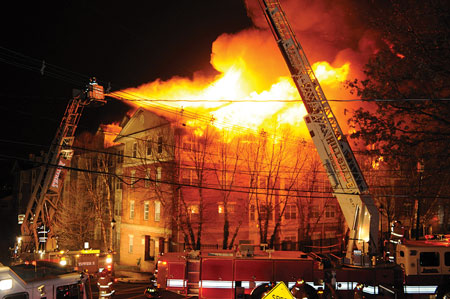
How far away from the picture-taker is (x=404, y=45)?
464 inches

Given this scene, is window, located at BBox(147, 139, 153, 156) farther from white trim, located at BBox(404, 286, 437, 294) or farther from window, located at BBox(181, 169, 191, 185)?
white trim, located at BBox(404, 286, 437, 294)

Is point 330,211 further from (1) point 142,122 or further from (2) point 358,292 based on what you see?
(2) point 358,292

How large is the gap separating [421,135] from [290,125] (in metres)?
11.5

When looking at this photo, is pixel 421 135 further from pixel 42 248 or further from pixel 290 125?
pixel 42 248

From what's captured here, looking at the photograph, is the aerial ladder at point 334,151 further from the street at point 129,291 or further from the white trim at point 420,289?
the street at point 129,291

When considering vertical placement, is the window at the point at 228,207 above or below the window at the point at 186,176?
below

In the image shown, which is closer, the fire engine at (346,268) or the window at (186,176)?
the fire engine at (346,268)

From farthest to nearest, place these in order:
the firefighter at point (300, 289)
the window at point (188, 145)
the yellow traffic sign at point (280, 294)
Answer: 1. the window at point (188, 145)
2. the firefighter at point (300, 289)
3. the yellow traffic sign at point (280, 294)

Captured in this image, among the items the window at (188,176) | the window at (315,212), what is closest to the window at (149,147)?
the window at (188,176)

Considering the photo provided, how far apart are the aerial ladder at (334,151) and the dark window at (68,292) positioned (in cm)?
808

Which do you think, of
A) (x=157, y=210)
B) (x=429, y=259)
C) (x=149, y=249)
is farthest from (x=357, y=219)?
(x=149, y=249)

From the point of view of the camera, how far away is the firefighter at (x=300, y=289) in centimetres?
1087

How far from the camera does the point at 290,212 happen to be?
2725 cm

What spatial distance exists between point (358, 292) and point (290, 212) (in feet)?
54.0
